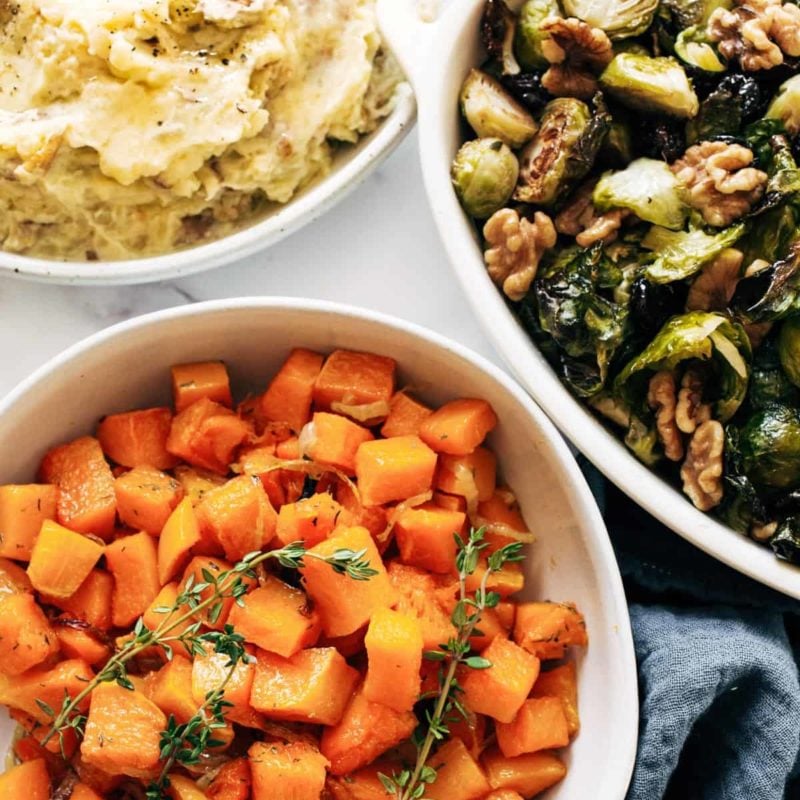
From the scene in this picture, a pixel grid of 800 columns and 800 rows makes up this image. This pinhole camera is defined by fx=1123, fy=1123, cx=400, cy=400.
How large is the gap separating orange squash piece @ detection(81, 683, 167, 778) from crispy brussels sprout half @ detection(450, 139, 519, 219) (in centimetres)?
106

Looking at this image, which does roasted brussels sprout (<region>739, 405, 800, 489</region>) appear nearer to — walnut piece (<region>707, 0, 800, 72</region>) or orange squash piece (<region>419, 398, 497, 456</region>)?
orange squash piece (<region>419, 398, 497, 456</region>)

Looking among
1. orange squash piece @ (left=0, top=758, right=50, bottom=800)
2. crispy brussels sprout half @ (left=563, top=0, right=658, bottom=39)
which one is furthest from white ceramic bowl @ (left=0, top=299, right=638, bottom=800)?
crispy brussels sprout half @ (left=563, top=0, right=658, bottom=39)

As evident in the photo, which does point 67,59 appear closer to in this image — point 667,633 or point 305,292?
point 305,292

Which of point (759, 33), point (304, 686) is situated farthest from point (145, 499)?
point (759, 33)

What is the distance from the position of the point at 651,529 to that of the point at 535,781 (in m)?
0.59

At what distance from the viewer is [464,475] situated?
202 centimetres

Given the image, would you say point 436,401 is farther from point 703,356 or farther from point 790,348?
point 790,348

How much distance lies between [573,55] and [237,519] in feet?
3.47

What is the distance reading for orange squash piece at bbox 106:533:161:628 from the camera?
77.1 inches

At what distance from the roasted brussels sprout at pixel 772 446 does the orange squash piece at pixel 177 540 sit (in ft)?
3.23

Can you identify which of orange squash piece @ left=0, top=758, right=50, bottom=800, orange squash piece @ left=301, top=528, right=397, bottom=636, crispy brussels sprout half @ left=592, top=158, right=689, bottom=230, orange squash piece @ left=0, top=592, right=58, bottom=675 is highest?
crispy brussels sprout half @ left=592, top=158, right=689, bottom=230

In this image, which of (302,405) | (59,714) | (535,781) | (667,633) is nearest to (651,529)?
(667,633)

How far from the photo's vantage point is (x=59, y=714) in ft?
6.06

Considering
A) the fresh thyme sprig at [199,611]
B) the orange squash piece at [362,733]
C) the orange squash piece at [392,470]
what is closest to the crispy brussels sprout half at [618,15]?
the orange squash piece at [392,470]
